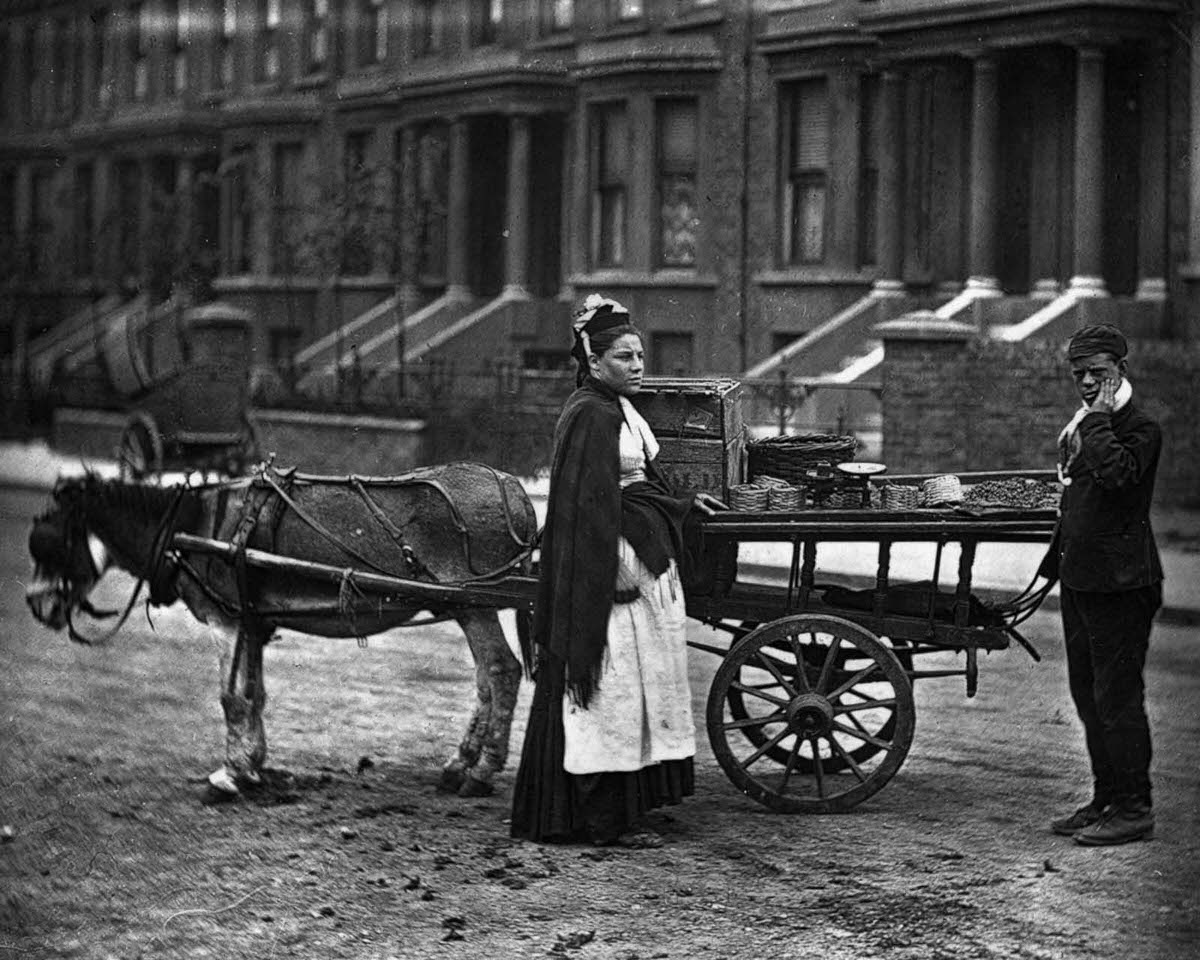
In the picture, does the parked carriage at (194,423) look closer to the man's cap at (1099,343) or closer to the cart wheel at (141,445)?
the cart wheel at (141,445)

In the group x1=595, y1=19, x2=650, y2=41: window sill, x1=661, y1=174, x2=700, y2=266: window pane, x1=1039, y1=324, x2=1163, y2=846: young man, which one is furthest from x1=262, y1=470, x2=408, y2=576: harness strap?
x1=595, y1=19, x2=650, y2=41: window sill

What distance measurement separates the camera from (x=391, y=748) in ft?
29.7

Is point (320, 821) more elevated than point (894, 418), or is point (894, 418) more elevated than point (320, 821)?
point (894, 418)

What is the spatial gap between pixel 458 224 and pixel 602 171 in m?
3.57

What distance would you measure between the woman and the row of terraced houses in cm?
1307

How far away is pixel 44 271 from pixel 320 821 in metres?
31.2

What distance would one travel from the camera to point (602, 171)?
27.6 metres

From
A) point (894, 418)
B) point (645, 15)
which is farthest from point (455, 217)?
point (894, 418)

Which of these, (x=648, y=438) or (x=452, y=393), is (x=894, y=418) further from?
(x=648, y=438)

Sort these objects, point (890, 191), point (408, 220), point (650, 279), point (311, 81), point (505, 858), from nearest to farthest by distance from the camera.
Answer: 1. point (505, 858)
2. point (890, 191)
3. point (650, 279)
4. point (408, 220)
5. point (311, 81)

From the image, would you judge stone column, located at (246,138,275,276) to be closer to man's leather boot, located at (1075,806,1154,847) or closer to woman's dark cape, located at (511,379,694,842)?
woman's dark cape, located at (511,379,694,842)

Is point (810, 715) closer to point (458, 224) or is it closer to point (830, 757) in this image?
point (830, 757)

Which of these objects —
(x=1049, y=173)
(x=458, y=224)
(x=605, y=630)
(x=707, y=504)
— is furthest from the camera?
(x=458, y=224)

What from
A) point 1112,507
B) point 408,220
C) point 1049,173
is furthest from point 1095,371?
point 408,220
